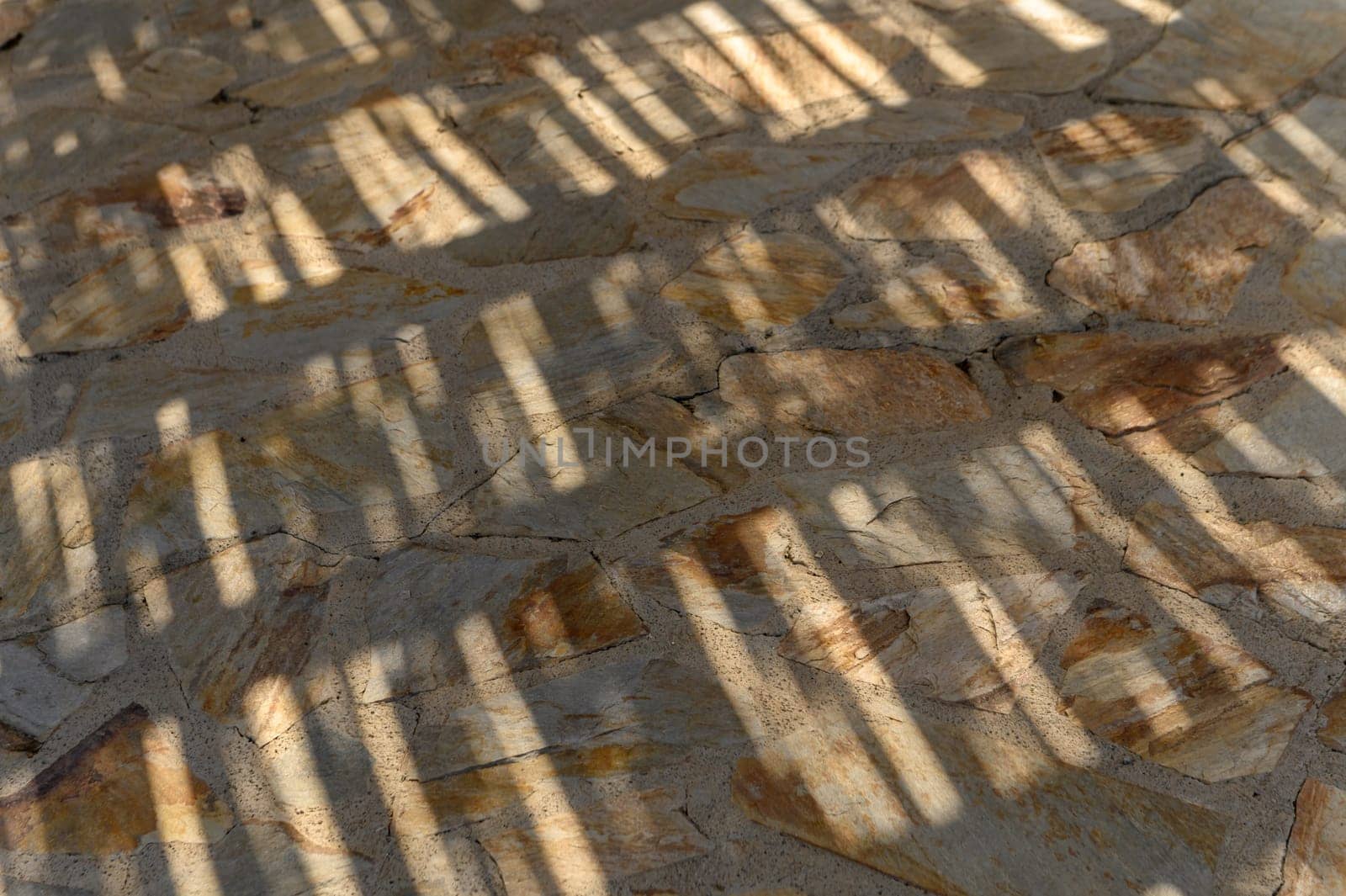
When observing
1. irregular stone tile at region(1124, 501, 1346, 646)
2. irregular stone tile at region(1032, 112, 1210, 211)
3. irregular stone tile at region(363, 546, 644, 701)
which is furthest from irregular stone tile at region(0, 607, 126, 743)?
irregular stone tile at region(1032, 112, 1210, 211)

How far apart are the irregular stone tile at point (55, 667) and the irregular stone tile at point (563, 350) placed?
707 mm

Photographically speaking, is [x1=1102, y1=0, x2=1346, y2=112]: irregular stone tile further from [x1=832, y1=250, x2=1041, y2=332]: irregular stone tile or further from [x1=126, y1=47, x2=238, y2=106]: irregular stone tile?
[x1=126, y1=47, x2=238, y2=106]: irregular stone tile

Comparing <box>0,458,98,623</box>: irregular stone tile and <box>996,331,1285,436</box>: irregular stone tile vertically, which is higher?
<box>996,331,1285,436</box>: irregular stone tile

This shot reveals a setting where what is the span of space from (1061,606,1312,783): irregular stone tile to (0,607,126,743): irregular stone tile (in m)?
1.46

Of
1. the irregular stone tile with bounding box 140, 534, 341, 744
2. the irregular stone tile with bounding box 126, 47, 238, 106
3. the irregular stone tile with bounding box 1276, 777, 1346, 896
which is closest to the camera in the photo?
the irregular stone tile with bounding box 1276, 777, 1346, 896

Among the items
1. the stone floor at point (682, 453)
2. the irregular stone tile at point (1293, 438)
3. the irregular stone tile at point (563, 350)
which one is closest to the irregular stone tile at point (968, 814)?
the stone floor at point (682, 453)

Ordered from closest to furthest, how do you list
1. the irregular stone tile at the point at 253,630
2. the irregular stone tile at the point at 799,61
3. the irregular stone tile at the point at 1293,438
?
the irregular stone tile at the point at 253,630 < the irregular stone tile at the point at 1293,438 < the irregular stone tile at the point at 799,61

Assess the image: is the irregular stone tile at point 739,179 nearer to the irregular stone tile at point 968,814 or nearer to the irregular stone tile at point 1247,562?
the irregular stone tile at point 1247,562

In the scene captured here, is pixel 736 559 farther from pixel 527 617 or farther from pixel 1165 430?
A: pixel 1165 430

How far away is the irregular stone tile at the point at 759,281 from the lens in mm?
2023

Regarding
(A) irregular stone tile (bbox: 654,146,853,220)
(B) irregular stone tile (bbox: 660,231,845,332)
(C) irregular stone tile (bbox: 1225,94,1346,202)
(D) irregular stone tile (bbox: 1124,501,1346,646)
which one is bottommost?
(D) irregular stone tile (bbox: 1124,501,1346,646)

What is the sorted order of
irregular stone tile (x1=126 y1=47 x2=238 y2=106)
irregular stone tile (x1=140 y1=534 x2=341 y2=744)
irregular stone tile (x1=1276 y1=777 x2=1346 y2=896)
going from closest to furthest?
1. irregular stone tile (x1=1276 y1=777 x2=1346 y2=896)
2. irregular stone tile (x1=140 y1=534 x2=341 y2=744)
3. irregular stone tile (x1=126 y1=47 x2=238 y2=106)

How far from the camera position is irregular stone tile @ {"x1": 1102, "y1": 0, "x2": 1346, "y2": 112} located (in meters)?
2.20

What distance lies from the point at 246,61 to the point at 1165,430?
2167 millimetres
